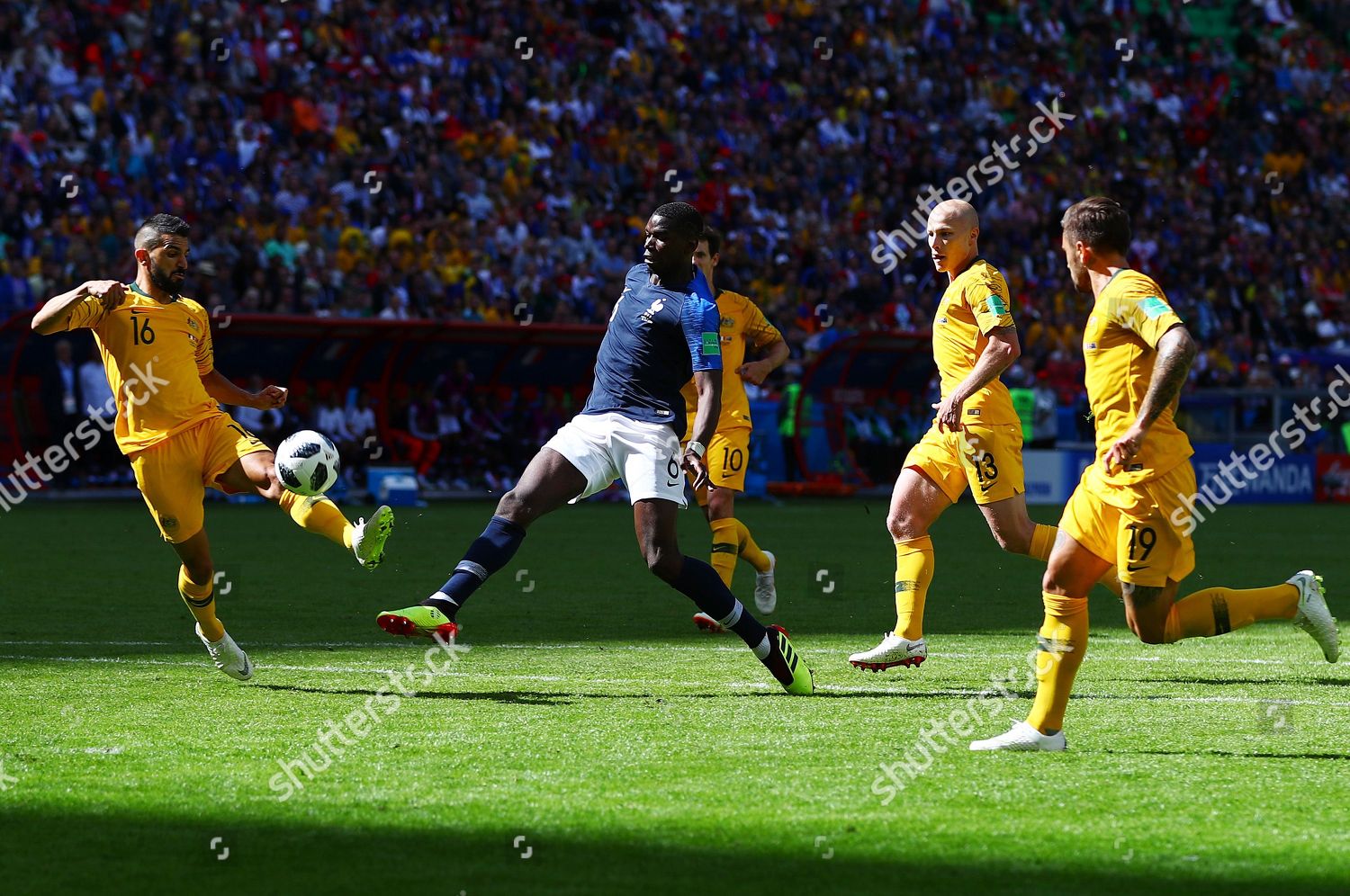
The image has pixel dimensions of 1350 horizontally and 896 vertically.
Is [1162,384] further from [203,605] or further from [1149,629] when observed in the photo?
[203,605]

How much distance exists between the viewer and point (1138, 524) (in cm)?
646

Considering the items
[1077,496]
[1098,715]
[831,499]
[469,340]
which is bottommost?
[831,499]

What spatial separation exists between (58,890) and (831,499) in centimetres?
2374

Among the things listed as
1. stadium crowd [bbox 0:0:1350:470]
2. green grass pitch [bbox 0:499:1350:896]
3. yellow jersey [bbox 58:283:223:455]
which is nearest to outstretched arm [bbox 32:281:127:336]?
yellow jersey [bbox 58:283:223:455]

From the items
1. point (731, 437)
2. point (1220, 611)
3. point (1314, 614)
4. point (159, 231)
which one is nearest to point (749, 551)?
point (731, 437)

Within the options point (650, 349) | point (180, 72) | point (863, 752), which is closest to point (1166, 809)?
point (863, 752)

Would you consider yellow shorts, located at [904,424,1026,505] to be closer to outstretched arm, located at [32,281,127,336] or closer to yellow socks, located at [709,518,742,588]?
yellow socks, located at [709,518,742,588]

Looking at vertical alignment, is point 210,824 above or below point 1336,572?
above

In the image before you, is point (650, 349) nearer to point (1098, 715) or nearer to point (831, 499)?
point (1098, 715)

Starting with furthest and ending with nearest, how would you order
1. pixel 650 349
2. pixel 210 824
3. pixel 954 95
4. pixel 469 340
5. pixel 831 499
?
pixel 954 95 < pixel 831 499 < pixel 469 340 < pixel 650 349 < pixel 210 824

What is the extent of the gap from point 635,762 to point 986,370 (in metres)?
3.05

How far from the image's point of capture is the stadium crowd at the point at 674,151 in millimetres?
25266

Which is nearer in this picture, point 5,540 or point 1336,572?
point 1336,572

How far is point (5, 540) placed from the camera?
1753cm
